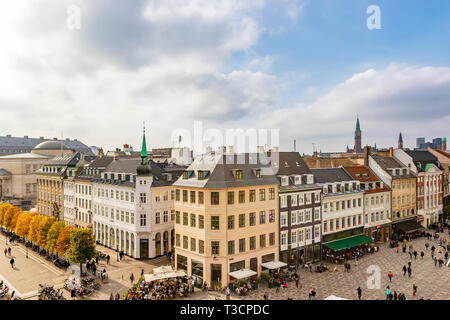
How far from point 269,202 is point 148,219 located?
1974 centimetres

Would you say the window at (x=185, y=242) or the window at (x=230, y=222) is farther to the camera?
the window at (x=185, y=242)

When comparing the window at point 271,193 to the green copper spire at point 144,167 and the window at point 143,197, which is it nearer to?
the green copper spire at point 144,167

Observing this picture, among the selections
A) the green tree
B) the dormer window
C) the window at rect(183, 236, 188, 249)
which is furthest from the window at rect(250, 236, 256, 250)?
the green tree

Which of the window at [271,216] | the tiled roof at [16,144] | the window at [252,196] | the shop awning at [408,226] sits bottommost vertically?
the shop awning at [408,226]

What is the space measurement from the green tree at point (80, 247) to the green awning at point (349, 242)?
113 ft

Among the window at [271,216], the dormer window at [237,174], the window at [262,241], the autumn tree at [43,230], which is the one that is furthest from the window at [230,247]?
the autumn tree at [43,230]

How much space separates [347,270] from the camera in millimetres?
43062

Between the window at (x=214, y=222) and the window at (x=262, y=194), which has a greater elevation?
the window at (x=262, y=194)

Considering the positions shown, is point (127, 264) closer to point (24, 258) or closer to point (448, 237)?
point (24, 258)

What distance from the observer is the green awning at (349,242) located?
48.5 metres

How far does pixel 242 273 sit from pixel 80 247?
21.0 meters

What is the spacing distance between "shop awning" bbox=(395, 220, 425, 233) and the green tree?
54.8m

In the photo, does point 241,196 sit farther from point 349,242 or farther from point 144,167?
point 349,242

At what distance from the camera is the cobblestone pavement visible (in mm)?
35094
